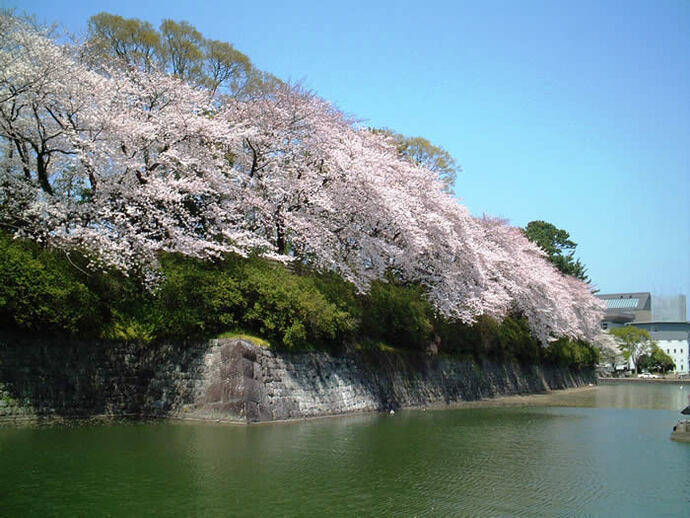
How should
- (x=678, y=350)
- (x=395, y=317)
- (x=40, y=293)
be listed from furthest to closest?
1. (x=678, y=350)
2. (x=395, y=317)
3. (x=40, y=293)

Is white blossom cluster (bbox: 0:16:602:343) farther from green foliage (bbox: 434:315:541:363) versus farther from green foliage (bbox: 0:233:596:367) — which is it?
green foliage (bbox: 434:315:541:363)

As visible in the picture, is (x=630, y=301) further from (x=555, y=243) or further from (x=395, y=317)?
(x=395, y=317)

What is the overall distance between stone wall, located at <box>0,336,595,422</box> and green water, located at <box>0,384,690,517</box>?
39.9 inches

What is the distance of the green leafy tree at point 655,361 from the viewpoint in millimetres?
89231

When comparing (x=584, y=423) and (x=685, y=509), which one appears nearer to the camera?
(x=685, y=509)

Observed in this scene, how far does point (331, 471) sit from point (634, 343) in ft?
285

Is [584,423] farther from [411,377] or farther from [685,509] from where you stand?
[685,509]

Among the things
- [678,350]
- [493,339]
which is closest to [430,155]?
[493,339]

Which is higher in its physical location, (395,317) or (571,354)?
(395,317)

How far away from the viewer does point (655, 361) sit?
90.8 meters

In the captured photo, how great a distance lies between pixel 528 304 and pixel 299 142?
21.2 m

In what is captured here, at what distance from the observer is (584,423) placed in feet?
66.4

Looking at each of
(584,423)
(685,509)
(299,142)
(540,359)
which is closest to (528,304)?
(540,359)

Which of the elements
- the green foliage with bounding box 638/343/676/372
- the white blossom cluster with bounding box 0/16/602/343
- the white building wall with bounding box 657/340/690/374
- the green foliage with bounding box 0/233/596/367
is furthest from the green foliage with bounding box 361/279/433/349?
the white building wall with bounding box 657/340/690/374
